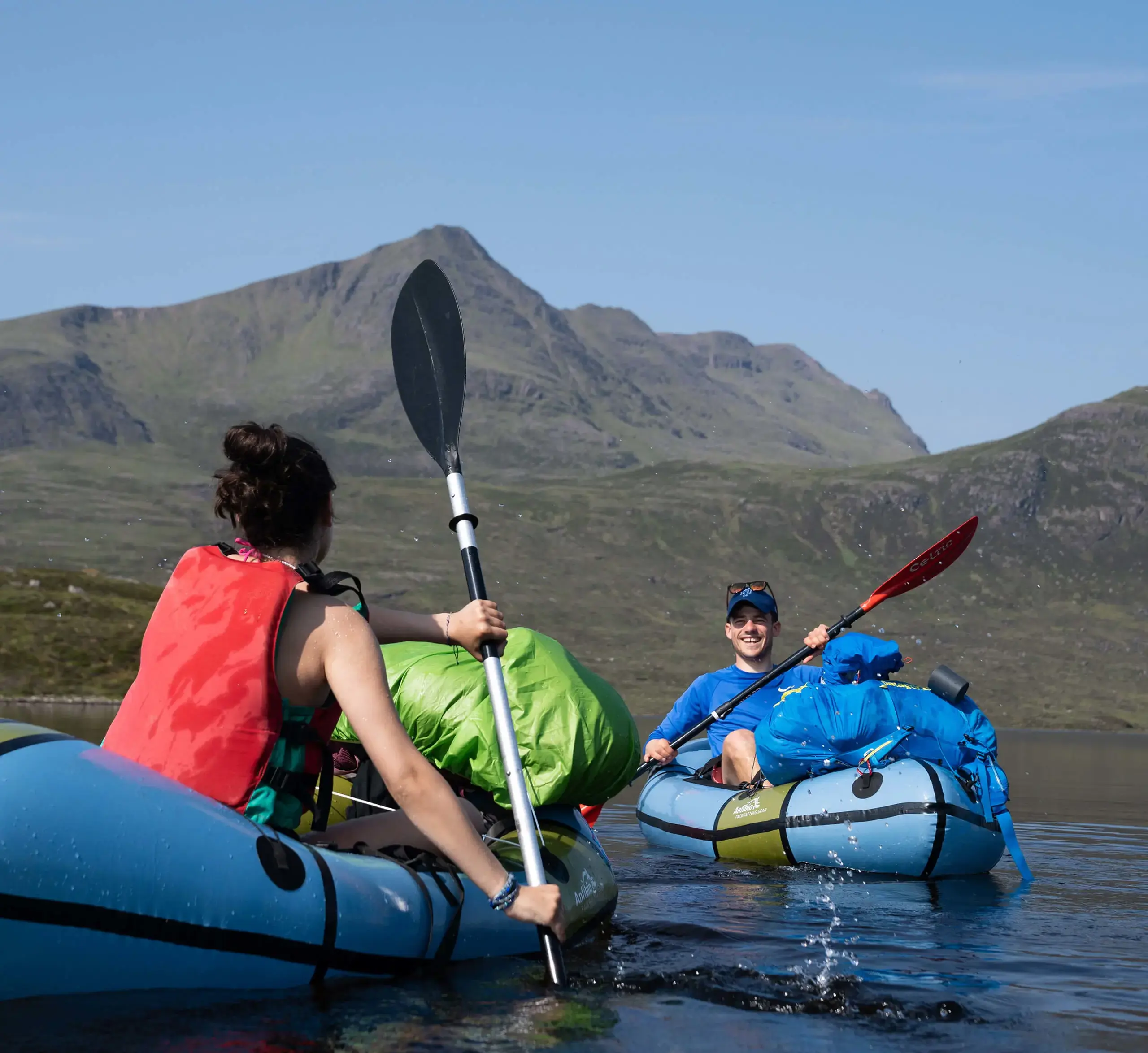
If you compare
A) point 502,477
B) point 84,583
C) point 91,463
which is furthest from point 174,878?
point 502,477

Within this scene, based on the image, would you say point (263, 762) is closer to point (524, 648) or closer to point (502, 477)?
point (524, 648)

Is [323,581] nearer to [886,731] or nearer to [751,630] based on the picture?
[886,731]

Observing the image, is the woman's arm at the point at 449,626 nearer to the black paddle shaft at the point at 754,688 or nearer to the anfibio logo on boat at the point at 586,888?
the anfibio logo on boat at the point at 586,888

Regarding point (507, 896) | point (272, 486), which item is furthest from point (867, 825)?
point (272, 486)

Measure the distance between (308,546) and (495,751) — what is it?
68.6 inches

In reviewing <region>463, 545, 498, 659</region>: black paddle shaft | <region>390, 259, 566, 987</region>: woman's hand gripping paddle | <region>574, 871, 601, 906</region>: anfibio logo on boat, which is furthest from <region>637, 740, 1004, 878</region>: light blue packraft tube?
<region>463, 545, 498, 659</region>: black paddle shaft

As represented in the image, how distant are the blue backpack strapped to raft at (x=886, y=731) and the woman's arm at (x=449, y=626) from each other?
4.52 metres

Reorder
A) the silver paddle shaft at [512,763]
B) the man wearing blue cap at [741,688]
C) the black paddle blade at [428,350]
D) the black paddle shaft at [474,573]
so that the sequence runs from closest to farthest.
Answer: the silver paddle shaft at [512,763], the black paddle shaft at [474,573], the black paddle blade at [428,350], the man wearing blue cap at [741,688]

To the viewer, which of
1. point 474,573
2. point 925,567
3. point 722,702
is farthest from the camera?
point 925,567

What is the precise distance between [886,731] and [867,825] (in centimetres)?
74

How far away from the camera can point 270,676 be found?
462cm

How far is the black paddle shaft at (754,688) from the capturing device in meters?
11.0

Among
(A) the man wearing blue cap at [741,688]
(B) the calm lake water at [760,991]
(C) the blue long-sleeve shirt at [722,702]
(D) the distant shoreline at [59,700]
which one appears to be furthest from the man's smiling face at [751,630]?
(D) the distant shoreline at [59,700]

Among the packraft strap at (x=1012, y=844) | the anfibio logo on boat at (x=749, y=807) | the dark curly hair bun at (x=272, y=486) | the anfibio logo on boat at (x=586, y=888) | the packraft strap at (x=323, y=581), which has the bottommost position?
the packraft strap at (x=1012, y=844)
